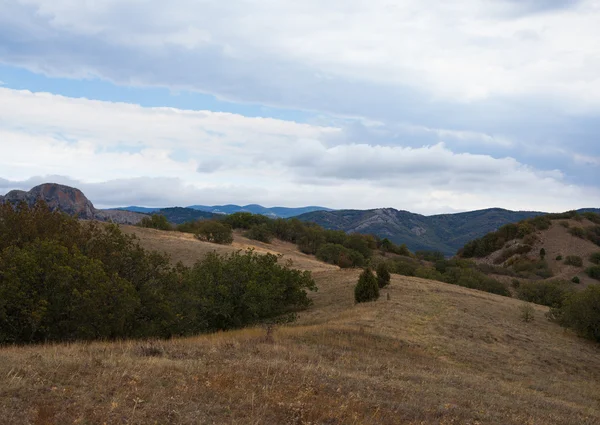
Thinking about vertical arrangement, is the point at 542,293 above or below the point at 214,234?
below

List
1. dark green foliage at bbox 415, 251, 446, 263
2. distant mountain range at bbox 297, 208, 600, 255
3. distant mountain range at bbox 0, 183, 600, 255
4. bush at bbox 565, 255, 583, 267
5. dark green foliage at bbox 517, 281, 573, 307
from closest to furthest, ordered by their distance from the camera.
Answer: dark green foliage at bbox 517, 281, 573, 307
bush at bbox 565, 255, 583, 267
dark green foliage at bbox 415, 251, 446, 263
distant mountain range at bbox 0, 183, 600, 255
distant mountain range at bbox 297, 208, 600, 255

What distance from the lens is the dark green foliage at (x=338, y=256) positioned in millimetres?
61194

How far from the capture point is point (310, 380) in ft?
30.9

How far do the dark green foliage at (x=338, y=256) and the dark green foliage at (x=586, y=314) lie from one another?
116 feet

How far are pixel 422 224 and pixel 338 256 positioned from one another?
124 metres

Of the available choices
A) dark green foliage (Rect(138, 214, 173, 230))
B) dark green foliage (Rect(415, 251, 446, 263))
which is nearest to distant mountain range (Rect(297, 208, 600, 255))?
dark green foliage (Rect(415, 251, 446, 263))

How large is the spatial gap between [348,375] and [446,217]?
19438 centimetres

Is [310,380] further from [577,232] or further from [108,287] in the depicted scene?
[577,232]

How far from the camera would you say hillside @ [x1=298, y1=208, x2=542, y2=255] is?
15438cm

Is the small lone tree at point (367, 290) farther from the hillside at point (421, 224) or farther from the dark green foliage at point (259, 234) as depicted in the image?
the hillside at point (421, 224)

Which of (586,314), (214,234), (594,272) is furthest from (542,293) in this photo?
(214,234)

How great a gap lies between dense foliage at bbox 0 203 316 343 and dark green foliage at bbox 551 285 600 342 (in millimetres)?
15191

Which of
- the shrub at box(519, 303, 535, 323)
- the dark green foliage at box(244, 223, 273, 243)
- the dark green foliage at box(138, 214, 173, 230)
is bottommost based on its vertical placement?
the shrub at box(519, 303, 535, 323)

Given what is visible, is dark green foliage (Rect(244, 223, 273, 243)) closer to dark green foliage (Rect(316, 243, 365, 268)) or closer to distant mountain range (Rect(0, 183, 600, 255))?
dark green foliage (Rect(316, 243, 365, 268))
